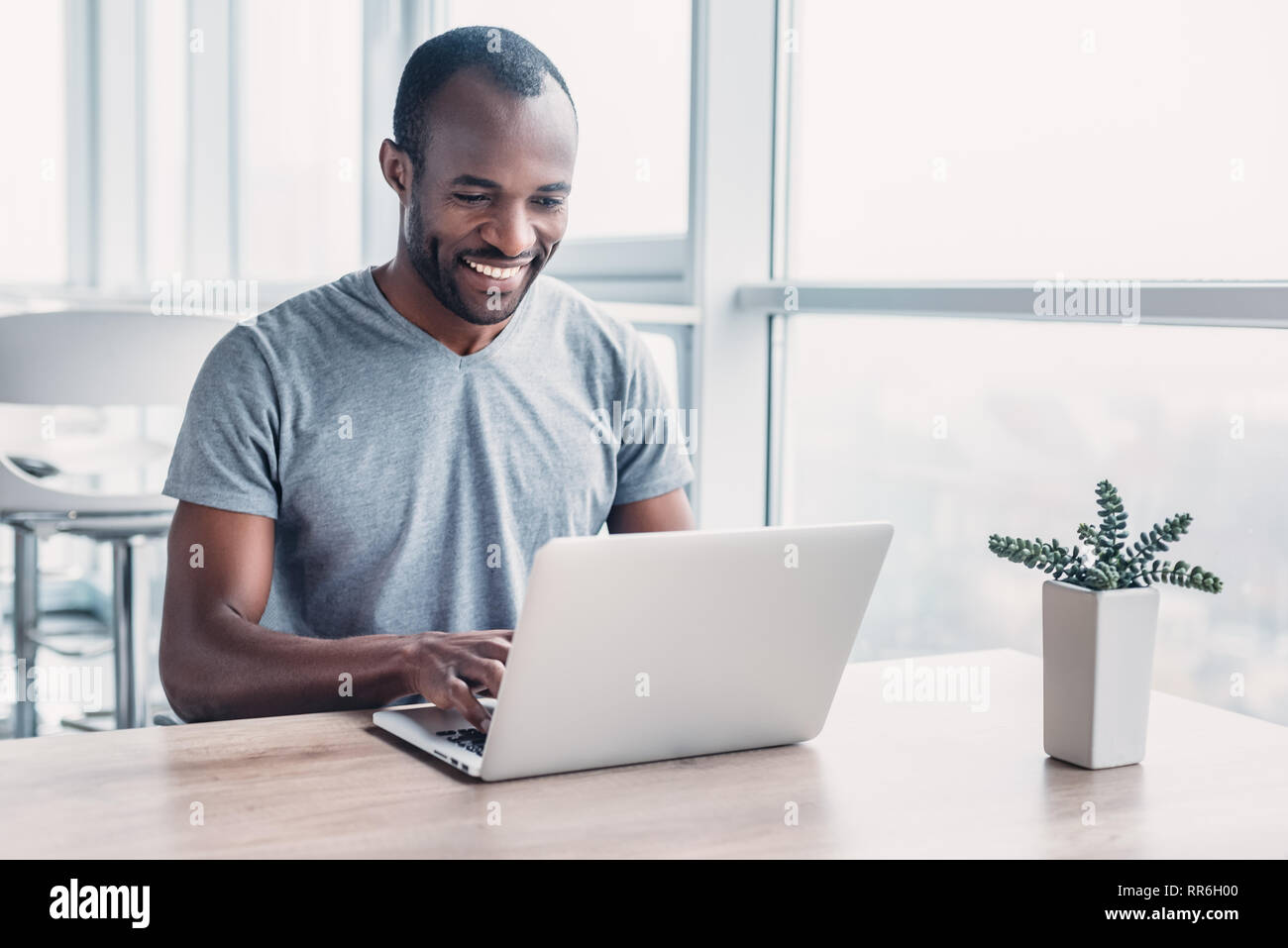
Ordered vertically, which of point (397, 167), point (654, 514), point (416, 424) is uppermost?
point (397, 167)

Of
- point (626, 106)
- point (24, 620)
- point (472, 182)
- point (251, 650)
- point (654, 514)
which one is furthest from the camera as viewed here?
point (626, 106)

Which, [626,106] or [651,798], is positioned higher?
[626,106]

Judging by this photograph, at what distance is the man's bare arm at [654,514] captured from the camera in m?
1.67

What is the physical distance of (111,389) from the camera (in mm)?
2215

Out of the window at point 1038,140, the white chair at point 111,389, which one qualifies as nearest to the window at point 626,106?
the window at point 1038,140

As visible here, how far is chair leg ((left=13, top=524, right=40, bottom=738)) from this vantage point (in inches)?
105

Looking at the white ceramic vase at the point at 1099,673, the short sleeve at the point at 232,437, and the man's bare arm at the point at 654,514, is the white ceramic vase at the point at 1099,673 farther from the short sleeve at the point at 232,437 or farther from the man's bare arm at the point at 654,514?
the short sleeve at the point at 232,437

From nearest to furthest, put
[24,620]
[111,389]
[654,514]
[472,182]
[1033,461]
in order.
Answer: [472,182]
[654,514]
[1033,461]
[111,389]
[24,620]

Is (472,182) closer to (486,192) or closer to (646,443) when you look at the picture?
(486,192)

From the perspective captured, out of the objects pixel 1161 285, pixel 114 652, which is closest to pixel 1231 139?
pixel 1161 285

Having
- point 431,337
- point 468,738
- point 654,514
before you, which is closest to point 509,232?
point 431,337

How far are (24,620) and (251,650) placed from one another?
1658mm

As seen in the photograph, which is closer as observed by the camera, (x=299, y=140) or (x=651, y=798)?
(x=651, y=798)

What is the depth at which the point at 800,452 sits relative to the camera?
2.63 m
